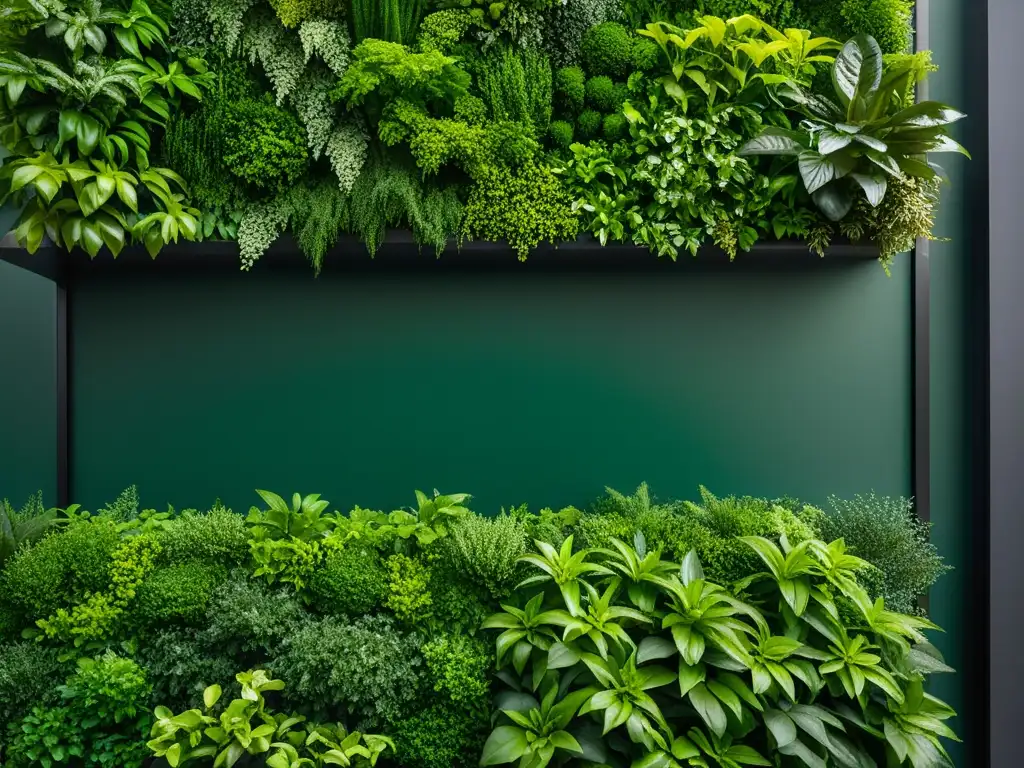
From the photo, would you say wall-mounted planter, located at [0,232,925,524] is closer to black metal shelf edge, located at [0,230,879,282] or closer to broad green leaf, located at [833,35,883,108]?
black metal shelf edge, located at [0,230,879,282]

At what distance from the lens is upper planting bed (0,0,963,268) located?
2.21 meters

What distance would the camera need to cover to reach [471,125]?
7.68ft

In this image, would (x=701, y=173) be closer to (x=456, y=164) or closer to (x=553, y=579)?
(x=456, y=164)

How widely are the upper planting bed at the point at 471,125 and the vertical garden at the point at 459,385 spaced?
1 cm

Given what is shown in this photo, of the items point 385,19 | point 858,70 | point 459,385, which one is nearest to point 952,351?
point 858,70

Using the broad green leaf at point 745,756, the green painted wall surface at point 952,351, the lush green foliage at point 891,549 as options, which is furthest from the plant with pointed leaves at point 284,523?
the green painted wall surface at point 952,351

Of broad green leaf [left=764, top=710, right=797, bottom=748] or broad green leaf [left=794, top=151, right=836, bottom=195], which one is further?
broad green leaf [left=794, top=151, right=836, bottom=195]

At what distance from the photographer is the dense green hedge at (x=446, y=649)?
5.90ft

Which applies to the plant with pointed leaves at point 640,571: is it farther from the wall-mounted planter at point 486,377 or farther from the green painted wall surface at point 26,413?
the green painted wall surface at point 26,413

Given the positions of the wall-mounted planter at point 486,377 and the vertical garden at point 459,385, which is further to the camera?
the wall-mounted planter at point 486,377

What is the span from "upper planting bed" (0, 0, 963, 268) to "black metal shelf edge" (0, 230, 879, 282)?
60mm

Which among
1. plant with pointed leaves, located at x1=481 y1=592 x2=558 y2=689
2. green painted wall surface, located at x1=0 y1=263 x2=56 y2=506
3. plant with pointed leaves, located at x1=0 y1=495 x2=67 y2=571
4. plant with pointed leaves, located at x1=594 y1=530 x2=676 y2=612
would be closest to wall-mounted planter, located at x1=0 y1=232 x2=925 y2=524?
green painted wall surface, located at x1=0 y1=263 x2=56 y2=506

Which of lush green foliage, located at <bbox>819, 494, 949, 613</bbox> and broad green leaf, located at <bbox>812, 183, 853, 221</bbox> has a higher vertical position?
broad green leaf, located at <bbox>812, 183, 853, 221</bbox>

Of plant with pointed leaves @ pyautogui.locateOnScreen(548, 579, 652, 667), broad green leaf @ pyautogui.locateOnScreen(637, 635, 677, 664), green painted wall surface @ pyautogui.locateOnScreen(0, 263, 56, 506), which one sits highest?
green painted wall surface @ pyautogui.locateOnScreen(0, 263, 56, 506)
